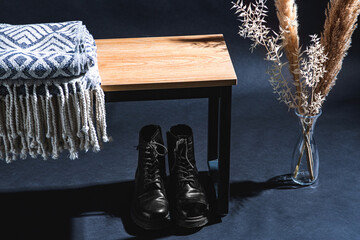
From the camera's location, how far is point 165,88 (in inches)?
67.9

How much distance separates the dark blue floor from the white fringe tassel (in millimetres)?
344

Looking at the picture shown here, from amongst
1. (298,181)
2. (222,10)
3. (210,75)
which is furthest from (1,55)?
(222,10)

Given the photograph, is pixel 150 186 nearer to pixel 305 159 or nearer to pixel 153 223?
pixel 153 223

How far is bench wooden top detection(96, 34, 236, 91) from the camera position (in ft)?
5.63

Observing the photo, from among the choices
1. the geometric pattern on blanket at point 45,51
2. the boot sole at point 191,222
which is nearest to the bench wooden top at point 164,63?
the geometric pattern on blanket at point 45,51

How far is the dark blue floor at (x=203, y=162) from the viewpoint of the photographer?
1927 millimetres

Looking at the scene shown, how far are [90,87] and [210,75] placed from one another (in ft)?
1.18

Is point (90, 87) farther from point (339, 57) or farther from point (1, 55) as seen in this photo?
point (339, 57)

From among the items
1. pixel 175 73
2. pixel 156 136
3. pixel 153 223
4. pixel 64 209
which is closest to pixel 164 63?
pixel 175 73

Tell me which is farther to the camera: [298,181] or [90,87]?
[298,181]

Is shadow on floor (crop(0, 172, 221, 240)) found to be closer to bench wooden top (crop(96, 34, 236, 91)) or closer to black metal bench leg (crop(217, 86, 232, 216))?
black metal bench leg (crop(217, 86, 232, 216))

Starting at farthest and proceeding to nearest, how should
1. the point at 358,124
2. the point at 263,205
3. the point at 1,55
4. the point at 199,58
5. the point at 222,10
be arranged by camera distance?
1. the point at 222,10
2. the point at 358,124
3. the point at 263,205
4. the point at 199,58
5. the point at 1,55

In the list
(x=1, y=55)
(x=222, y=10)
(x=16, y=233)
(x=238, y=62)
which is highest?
(x=1, y=55)

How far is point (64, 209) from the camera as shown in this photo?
2.02m
